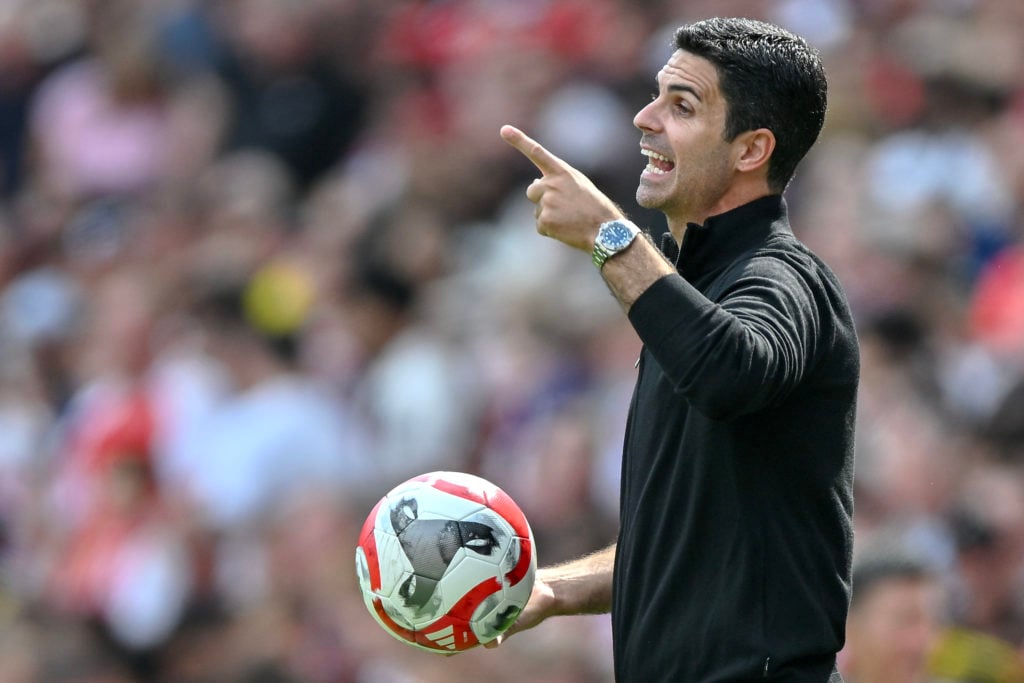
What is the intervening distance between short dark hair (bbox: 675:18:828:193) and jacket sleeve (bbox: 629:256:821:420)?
0.46 meters

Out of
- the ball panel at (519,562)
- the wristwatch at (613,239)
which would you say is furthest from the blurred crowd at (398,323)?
the wristwatch at (613,239)

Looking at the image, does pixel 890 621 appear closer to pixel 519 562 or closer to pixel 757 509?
pixel 519 562

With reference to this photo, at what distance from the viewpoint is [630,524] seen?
12.5 ft

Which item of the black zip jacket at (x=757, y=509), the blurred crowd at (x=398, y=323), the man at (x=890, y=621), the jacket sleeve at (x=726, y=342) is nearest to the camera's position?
the jacket sleeve at (x=726, y=342)

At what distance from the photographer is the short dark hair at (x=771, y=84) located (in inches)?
148

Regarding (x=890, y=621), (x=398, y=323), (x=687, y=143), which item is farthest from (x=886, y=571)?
(x=398, y=323)

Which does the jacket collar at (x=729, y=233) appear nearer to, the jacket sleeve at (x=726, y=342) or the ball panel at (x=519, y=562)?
the jacket sleeve at (x=726, y=342)

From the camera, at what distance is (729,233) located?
149 inches

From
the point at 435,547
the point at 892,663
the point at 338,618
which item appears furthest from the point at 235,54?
the point at 435,547

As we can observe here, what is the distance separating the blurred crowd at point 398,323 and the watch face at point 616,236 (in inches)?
97.5

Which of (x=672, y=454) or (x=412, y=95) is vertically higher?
(x=672, y=454)

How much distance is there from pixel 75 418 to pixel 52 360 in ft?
3.40

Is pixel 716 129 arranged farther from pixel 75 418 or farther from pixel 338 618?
pixel 75 418

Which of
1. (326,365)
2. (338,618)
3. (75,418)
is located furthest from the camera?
(75,418)
